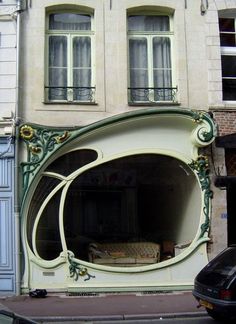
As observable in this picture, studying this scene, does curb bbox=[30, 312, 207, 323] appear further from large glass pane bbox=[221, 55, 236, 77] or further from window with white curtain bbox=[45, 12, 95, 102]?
large glass pane bbox=[221, 55, 236, 77]

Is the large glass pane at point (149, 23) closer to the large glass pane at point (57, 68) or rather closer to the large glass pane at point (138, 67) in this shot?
the large glass pane at point (138, 67)

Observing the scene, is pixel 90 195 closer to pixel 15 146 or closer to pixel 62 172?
pixel 62 172

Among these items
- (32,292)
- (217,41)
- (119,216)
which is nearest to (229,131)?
(217,41)

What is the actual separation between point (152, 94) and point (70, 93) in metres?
2.18

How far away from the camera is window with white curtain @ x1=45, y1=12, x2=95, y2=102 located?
13.9 m

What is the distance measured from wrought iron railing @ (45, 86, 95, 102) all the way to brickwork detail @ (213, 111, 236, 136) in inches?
131

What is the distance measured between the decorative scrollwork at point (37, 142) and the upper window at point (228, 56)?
4.60 m

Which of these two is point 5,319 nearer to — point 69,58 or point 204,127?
point 204,127

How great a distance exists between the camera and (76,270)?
1304 cm

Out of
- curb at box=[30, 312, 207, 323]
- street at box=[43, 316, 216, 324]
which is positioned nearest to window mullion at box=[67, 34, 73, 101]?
curb at box=[30, 312, 207, 323]

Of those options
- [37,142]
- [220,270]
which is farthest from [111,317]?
[37,142]

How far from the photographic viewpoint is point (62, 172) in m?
13.5

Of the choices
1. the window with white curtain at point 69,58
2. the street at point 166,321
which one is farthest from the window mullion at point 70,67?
the street at point 166,321

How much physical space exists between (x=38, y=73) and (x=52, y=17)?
173cm
